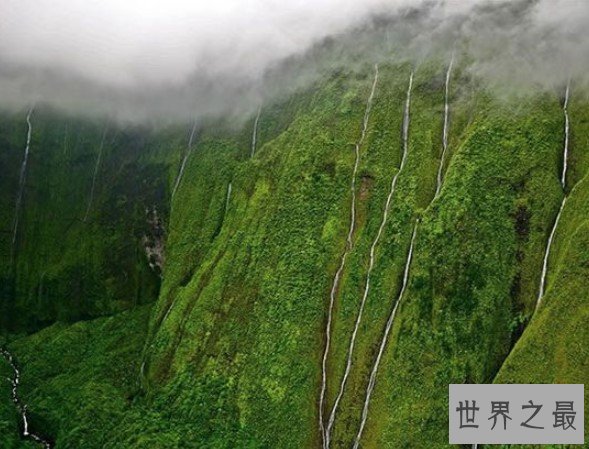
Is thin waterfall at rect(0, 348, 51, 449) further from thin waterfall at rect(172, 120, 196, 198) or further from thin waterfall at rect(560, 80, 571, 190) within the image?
thin waterfall at rect(560, 80, 571, 190)

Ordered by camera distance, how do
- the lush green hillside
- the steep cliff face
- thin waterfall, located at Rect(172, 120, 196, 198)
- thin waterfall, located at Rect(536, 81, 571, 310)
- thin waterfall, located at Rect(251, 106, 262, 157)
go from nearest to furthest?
1. thin waterfall, located at Rect(536, 81, 571, 310)
2. the steep cliff face
3. thin waterfall, located at Rect(251, 106, 262, 157)
4. the lush green hillside
5. thin waterfall, located at Rect(172, 120, 196, 198)

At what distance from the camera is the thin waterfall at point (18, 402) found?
407 ft

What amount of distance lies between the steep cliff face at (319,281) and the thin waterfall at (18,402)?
2218mm

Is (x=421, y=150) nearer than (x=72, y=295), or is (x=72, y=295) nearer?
(x=421, y=150)

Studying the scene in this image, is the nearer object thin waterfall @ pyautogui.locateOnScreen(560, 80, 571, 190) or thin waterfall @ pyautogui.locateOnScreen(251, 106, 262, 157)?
thin waterfall @ pyautogui.locateOnScreen(560, 80, 571, 190)

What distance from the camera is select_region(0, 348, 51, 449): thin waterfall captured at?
124062 millimetres

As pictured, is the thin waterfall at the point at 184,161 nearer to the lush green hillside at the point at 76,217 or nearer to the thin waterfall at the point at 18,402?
the lush green hillside at the point at 76,217

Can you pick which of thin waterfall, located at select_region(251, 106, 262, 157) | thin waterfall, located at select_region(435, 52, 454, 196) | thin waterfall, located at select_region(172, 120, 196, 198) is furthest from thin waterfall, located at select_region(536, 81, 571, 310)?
thin waterfall, located at select_region(172, 120, 196, 198)

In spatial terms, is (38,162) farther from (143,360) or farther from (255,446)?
(255,446)

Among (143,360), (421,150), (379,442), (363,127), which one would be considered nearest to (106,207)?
(143,360)

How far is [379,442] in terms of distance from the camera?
95.4 m

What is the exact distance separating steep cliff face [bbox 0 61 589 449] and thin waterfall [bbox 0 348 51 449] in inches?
87.3

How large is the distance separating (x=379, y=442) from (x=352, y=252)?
36.1 m

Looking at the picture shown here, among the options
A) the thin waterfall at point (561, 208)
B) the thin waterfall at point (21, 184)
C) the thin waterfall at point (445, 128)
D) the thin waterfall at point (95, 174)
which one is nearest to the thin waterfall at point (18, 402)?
the thin waterfall at point (21, 184)
